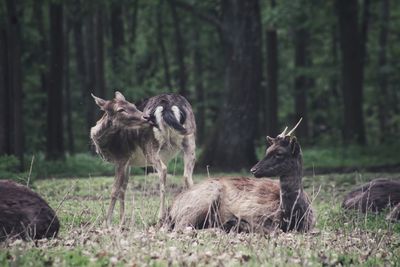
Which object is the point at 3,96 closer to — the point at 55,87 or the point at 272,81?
the point at 55,87

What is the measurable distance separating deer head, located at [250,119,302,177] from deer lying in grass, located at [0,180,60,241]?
2.71m

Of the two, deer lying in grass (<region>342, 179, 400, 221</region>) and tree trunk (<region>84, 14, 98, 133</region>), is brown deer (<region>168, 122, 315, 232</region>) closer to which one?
deer lying in grass (<region>342, 179, 400, 221</region>)

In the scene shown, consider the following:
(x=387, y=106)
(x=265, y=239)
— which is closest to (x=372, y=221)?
(x=265, y=239)

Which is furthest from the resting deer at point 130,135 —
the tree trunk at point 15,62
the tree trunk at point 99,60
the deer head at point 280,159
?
the tree trunk at point 99,60

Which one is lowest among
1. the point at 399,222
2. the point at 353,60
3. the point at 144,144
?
the point at 399,222

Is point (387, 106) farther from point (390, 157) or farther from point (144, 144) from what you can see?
point (144, 144)

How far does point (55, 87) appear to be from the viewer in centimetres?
2620

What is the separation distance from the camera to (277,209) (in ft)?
38.4

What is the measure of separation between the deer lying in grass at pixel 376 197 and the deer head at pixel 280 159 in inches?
82.1

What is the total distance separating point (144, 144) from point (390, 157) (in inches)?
638

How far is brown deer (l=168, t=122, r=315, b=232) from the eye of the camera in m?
11.6

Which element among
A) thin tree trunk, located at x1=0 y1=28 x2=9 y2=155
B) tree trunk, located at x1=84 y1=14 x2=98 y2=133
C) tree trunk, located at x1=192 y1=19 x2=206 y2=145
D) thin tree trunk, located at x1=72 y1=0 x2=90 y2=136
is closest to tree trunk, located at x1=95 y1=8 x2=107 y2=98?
tree trunk, located at x1=84 y1=14 x2=98 y2=133

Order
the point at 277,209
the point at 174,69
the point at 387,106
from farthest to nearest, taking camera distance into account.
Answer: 1. the point at 174,69
2. the point at 387,106
3. the point at 277,209

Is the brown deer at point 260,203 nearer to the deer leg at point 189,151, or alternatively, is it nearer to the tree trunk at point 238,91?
the deer leg at point 189,151
